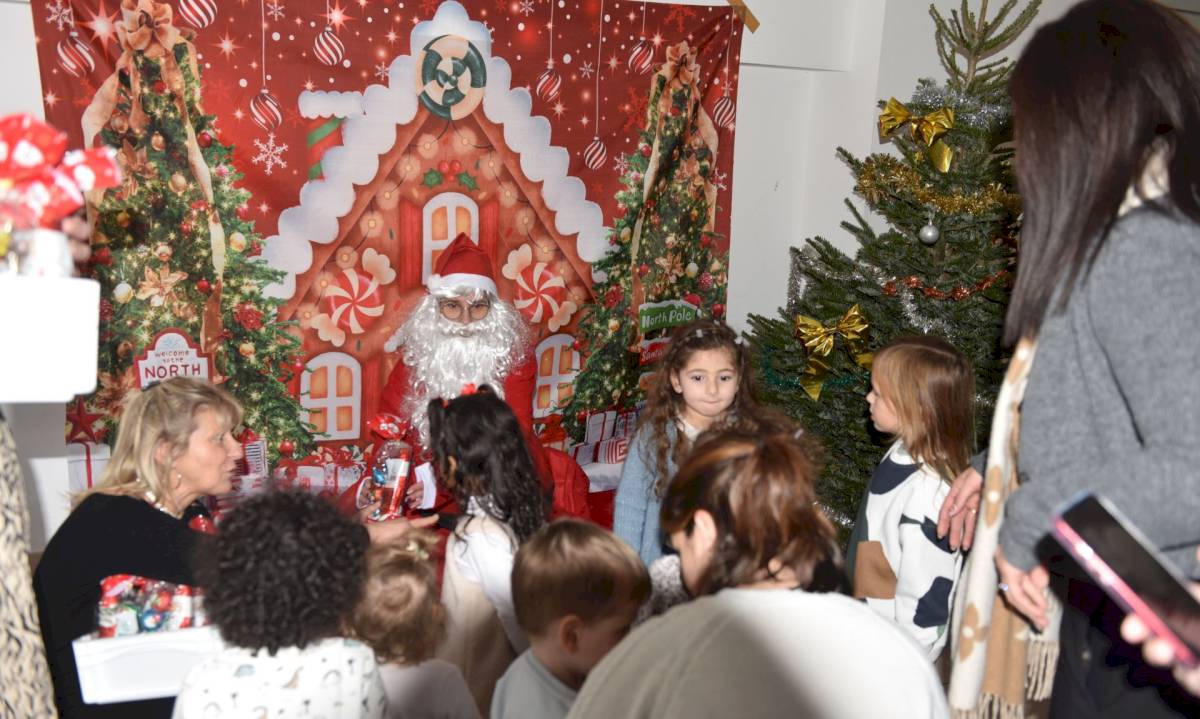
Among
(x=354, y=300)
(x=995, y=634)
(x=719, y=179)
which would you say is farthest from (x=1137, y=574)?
(x=719, y=179)

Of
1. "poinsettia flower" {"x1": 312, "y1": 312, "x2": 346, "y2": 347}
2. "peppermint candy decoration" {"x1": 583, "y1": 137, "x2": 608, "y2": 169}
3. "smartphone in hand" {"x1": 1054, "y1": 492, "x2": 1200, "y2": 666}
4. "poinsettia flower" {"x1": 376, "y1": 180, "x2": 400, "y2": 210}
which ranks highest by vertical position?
"peppermint candy decoration" {"x1": 583, "y1": 137, "x2": 608, "y2": 169}

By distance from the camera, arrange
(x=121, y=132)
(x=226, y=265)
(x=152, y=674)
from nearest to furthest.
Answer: (x=152, y=674) < (x=121, y=132) < (x=226, y=265)

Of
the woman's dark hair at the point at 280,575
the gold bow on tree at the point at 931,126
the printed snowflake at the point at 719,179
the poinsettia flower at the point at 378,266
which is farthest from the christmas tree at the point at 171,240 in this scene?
the gold bow on tree at the point at 931,126

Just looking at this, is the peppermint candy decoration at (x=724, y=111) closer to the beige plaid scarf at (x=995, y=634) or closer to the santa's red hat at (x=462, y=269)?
the santa's red hat at (x=462, y=269)

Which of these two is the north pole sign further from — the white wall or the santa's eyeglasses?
the white wall

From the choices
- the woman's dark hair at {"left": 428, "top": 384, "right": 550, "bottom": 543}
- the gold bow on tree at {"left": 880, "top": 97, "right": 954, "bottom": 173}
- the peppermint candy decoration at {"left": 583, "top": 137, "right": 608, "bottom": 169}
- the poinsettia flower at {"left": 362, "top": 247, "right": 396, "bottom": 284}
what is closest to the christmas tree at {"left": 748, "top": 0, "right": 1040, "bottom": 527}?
the gold bow on tree at {"left": 880, "top": 97, "right": 954, "bottom": 173}

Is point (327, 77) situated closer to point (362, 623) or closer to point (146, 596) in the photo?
point (146, 596)

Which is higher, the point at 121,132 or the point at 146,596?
the point at 121,132

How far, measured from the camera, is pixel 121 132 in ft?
11.1

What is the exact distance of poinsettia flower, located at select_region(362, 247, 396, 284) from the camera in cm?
400

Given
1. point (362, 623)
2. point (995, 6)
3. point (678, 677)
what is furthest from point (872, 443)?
point (678, 677)

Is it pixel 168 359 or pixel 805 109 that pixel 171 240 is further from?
pixel 805 109

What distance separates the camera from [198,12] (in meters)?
3.45

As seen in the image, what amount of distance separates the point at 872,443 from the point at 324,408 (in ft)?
7.64
